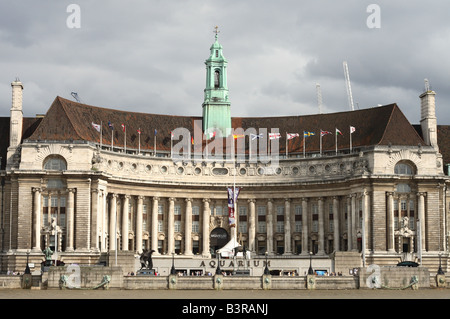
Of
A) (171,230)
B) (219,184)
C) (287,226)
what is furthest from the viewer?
(219,184)

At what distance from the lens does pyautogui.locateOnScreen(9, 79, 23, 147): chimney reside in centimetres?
15588

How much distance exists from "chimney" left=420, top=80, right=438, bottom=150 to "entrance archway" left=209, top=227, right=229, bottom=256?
32.8 metres

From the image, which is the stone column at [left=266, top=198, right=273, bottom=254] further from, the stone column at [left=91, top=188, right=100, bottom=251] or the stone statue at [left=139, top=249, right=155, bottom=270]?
the stone statue at [left=139, top=249, right=155, bottom=270]

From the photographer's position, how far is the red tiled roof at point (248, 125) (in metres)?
155

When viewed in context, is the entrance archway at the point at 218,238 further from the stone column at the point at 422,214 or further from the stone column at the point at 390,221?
the stone column at the point at 422,214

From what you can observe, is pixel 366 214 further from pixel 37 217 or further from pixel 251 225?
pixel 37 217

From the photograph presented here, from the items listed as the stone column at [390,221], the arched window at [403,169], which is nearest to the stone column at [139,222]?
the stone column at [390,221]

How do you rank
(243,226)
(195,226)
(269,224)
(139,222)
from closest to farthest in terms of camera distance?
(139,222) → (269,224) → (195,226) → (243,226)

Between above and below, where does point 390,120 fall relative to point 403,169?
above

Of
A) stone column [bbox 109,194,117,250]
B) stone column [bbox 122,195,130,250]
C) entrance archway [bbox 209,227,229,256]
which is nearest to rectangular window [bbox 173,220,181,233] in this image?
entrance archway [bbox 209,227,229,256]

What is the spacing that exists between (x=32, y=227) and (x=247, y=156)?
3647cm

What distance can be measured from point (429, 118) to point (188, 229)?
126 feet

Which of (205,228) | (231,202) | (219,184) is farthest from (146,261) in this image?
(219,184)

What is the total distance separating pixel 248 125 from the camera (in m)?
175
